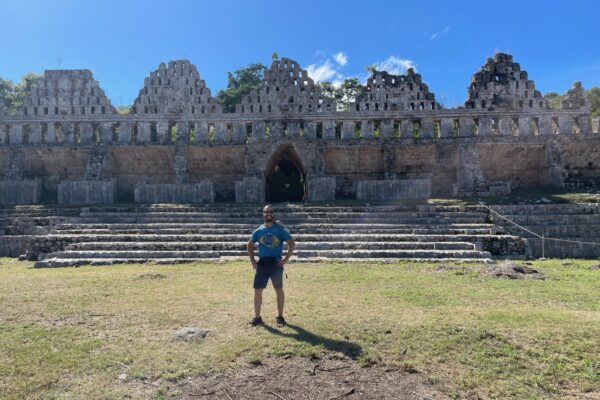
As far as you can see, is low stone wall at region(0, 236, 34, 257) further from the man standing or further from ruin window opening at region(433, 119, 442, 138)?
ruin window opening at region(433, 119, 442, 138)

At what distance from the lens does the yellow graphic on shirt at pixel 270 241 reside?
230 inches

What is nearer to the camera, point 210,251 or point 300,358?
point 300,358

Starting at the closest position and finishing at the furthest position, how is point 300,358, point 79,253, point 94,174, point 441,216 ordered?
point 300,358 → point 79,253 → point 441,216 → point 94,174

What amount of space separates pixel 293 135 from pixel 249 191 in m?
4.13

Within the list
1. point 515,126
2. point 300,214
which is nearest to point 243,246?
point 300,214

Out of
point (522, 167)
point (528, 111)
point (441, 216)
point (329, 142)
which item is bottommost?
point (441, 216)

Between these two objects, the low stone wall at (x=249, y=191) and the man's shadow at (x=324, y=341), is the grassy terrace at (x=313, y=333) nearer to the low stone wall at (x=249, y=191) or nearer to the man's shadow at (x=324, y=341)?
the man's shadow at (x=324, y=341)

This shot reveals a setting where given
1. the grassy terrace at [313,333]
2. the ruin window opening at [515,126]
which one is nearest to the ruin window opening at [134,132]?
the grassy terrace at [313,333]

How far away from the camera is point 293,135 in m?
22.0

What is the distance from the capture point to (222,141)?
22.4 meters

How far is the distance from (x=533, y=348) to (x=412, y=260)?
674 centimetres

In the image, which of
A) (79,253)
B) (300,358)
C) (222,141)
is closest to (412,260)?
(300,358)

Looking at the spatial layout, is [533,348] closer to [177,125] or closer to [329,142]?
[329,142]

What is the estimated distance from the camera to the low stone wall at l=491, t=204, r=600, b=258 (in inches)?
501
